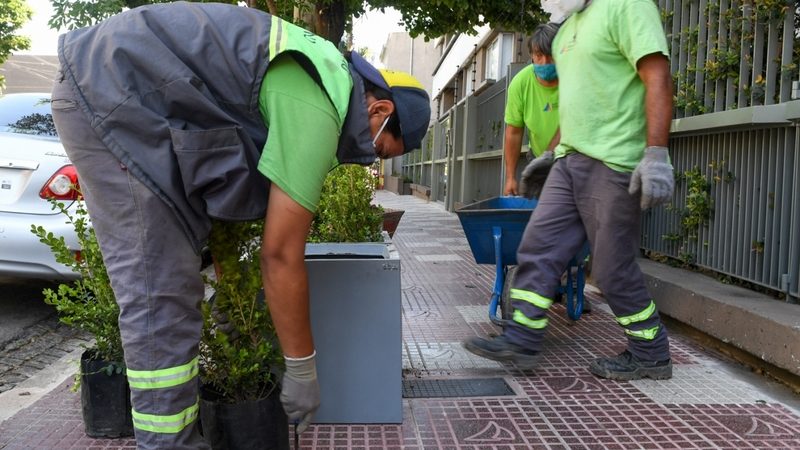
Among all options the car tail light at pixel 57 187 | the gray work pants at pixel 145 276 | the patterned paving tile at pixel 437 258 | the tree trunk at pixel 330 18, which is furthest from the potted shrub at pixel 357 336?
the tree trunk at pixel 330 18

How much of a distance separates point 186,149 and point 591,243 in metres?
2.24

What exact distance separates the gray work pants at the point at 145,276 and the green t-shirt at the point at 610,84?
2198 mm

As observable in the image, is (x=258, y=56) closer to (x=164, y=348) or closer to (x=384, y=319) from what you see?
(x=164, y=348)

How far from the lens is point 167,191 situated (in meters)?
2.08

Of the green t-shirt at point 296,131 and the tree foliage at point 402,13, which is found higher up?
the tree foliage at point 402,13

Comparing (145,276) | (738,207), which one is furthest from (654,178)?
(145,276)

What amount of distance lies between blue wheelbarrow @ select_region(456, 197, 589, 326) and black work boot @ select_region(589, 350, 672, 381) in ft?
2.26

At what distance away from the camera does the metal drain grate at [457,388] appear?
3.49 meters

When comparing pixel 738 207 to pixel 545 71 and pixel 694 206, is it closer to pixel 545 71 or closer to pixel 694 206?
pixel 694 206

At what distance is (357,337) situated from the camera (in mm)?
3088

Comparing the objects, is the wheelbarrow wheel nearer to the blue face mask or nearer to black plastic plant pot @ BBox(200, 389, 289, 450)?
the blue face mask

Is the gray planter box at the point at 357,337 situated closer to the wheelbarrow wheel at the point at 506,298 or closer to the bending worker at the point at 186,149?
the bending worker at the point at 186,149

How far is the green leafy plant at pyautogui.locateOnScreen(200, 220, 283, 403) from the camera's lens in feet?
8.18

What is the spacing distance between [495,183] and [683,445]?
9.60 meters
